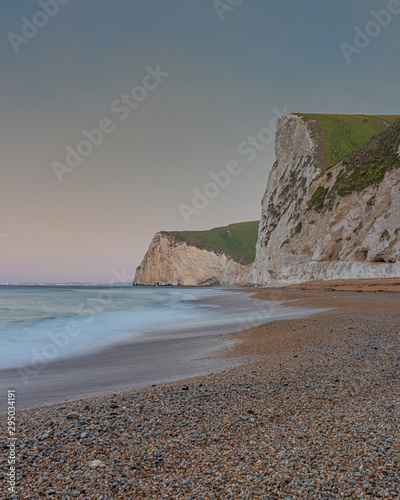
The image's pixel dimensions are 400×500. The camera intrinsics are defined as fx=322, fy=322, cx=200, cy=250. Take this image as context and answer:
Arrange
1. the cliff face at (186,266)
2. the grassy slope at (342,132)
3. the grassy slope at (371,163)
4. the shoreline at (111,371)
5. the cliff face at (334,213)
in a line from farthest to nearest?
the cliff face at (186,266), the grassy slope at (342,132), the grassy slope at (371,163), the cliff face at (334,213), the shoreline at (111,371)

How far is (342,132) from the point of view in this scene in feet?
151

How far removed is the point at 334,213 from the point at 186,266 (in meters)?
65.3

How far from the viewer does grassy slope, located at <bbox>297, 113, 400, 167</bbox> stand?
40.2m

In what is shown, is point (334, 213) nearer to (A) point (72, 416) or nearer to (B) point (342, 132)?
(B) point (342, 132)

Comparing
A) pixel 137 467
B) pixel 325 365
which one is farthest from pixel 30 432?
pixel 325 365

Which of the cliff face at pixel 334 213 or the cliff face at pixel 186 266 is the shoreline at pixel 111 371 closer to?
the cliff face at pixel 334 213

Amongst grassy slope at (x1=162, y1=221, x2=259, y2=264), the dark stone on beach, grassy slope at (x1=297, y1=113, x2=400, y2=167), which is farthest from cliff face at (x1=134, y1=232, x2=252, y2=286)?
the dark stone on beach

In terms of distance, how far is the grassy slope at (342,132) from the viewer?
40.2 metres

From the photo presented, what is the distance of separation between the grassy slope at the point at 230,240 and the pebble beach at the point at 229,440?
90786 mm

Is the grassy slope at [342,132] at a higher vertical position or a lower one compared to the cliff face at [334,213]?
higher

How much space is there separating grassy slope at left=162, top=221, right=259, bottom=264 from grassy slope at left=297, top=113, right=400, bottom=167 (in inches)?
2101

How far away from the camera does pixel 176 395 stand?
322 cm

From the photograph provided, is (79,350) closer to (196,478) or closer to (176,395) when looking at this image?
(176,395)

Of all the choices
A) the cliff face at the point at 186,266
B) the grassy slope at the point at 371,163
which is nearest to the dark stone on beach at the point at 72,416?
the grassy slope at the point at 371,163
